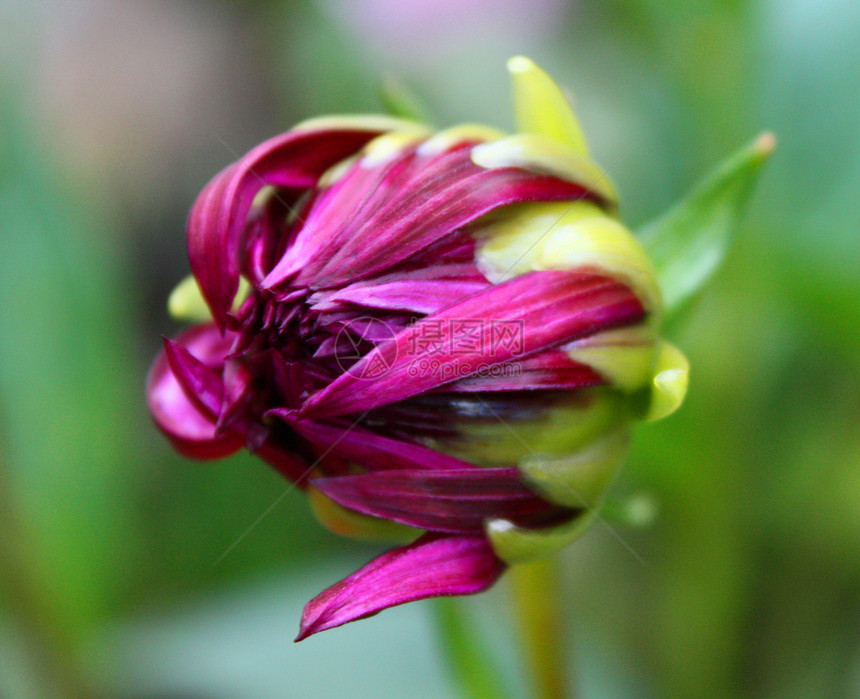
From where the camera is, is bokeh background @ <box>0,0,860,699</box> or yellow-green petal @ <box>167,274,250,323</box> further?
bokeh background @ <box>0,0,860,699</box>

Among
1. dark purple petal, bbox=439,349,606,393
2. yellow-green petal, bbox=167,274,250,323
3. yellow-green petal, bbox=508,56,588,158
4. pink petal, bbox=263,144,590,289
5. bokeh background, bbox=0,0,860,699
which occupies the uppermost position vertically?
yellow-green petal, bbox=508,56,588,158

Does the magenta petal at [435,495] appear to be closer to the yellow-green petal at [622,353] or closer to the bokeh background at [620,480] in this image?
the yellow-green petal at [622,353]

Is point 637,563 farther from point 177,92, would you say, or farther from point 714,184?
point 177,92

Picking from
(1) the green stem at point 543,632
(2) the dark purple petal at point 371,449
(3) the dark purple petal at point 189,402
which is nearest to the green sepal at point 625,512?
(1) the green stem at point 543,632

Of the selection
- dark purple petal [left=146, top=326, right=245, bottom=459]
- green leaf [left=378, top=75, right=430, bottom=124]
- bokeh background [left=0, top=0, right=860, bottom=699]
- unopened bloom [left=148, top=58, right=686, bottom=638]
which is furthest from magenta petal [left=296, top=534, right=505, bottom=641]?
green leaf [left=378, top=75, right=430, bottom=124]

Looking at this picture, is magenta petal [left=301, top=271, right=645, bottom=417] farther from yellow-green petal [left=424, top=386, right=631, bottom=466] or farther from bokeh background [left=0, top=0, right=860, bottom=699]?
bokeh background [left=0, top=0, right=860, bottom=699]
